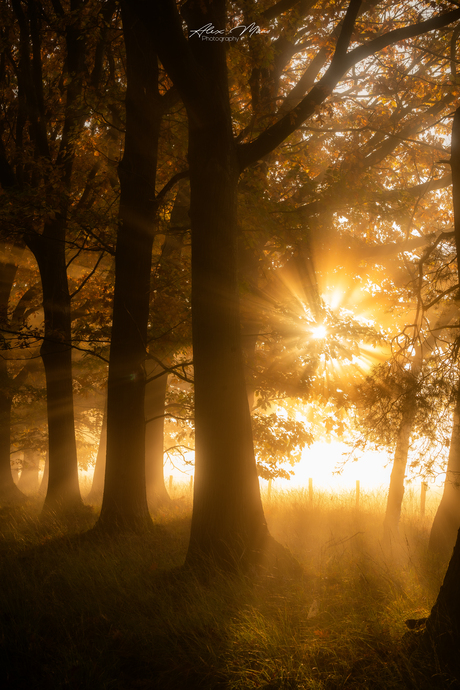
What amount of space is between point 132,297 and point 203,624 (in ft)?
17.6

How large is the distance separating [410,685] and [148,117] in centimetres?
872

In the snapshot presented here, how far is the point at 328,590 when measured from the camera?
472 cm

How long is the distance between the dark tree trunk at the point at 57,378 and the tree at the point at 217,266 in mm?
5405

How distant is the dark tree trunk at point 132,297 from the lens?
7.65 metres

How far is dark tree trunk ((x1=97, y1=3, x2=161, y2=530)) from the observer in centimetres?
765

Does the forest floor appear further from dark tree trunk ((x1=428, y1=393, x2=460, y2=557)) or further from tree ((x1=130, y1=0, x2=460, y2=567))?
dark tree trunk ((x1=428, y1=393, x2=460, y2=557))

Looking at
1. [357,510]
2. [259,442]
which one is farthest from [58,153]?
[357,510]

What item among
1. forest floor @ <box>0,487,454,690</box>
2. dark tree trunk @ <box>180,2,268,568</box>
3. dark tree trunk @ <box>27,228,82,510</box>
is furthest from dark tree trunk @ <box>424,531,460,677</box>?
dark tree trunk @ <box>27,228,82,510</box>

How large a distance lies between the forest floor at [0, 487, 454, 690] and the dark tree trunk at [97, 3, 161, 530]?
123cm

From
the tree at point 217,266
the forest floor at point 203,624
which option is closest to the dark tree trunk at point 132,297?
the forest floor at point 203,624

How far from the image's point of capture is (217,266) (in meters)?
6.06

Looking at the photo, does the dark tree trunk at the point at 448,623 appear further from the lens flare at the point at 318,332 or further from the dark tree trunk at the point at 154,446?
the dark tree trunk at the point at 154,446

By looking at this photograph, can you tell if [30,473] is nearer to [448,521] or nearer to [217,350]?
[448,521]

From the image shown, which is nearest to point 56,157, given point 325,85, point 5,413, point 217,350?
point 325,85
